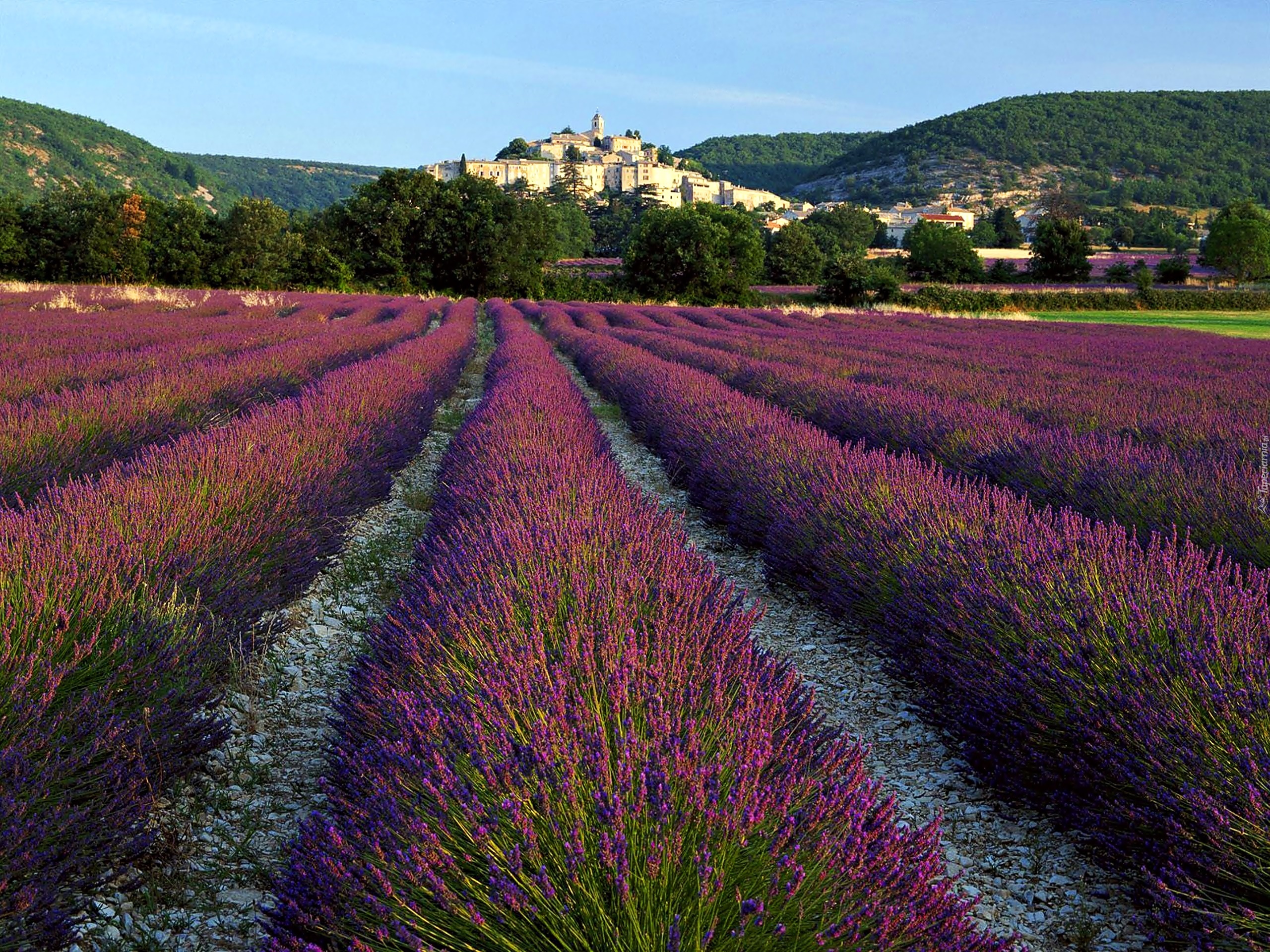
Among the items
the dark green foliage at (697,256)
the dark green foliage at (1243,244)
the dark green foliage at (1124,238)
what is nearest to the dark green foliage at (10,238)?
the dark green foliage at (697,256)

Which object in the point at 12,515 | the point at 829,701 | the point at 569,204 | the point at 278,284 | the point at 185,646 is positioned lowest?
the point at 829,701

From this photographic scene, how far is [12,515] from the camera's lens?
2834mm

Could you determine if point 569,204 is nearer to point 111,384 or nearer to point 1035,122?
point 111,384

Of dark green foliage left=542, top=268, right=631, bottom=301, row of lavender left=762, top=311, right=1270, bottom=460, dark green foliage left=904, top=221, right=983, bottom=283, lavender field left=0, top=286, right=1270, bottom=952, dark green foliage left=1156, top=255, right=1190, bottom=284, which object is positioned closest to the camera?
lavender field left=0, top=286, right=1270, bottom=952

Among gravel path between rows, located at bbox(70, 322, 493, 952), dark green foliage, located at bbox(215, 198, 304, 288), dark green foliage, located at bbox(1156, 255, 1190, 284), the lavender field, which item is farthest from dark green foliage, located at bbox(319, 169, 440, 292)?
dark green foliage, located at bbox(1156, 255, 1190, 284)

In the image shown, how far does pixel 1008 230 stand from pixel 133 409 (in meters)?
82.4

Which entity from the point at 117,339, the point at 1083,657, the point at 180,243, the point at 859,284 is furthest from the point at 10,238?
the point at 1083,657

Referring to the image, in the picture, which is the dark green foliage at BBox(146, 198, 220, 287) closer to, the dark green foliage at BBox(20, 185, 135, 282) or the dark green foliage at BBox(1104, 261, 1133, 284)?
the dark green foliage at BBox(20, 185, 135, 282)

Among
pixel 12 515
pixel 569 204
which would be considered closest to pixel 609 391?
pixel 12 515

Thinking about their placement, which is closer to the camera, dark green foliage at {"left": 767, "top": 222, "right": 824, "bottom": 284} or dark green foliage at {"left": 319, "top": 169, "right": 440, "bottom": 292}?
dark green foliage at {"left": 319, "top": 169, "right": 440, "bottom": 292}

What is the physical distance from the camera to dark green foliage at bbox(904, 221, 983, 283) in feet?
141

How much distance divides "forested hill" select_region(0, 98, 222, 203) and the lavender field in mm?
79658

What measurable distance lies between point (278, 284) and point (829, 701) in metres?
35.1

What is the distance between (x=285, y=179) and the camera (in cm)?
13862
